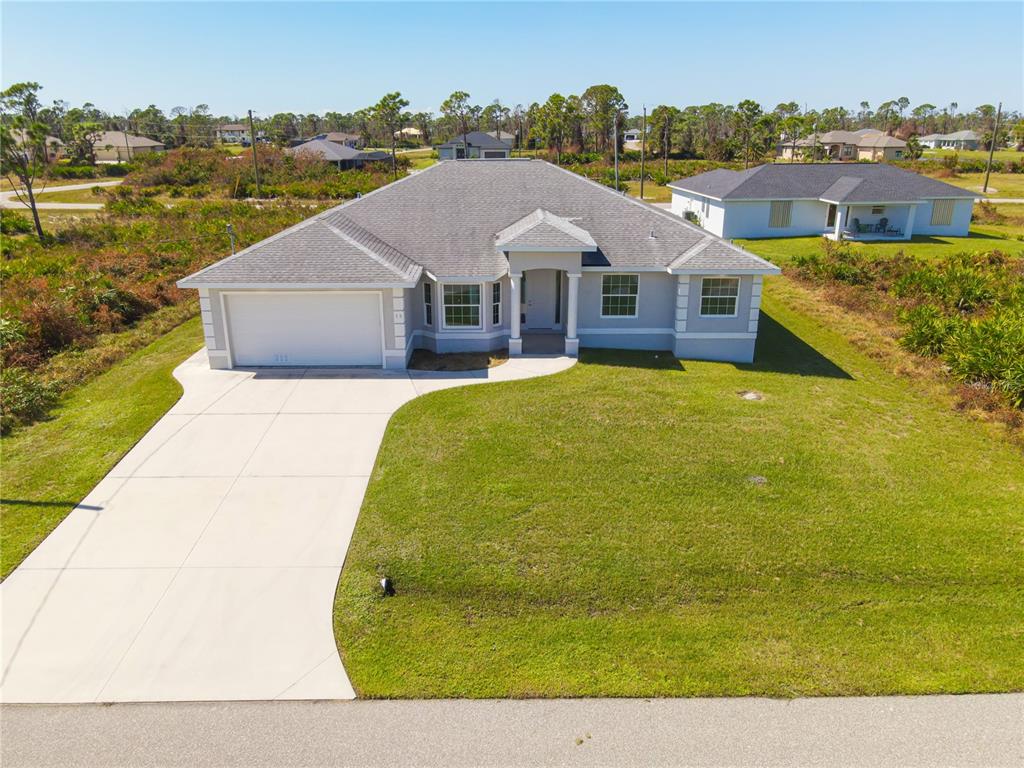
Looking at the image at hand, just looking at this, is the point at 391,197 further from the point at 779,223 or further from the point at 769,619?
the point at 779,223

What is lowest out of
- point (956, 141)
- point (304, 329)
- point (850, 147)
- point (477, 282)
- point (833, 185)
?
point (304, 329)

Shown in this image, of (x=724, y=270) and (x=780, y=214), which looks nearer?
(x=724, y=270)

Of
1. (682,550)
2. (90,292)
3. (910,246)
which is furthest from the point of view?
(910,246)

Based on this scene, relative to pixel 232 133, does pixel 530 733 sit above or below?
below

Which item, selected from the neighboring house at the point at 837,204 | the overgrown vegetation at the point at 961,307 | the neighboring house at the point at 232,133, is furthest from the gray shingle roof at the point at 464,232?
→ the neighboring house at the point at 232,133

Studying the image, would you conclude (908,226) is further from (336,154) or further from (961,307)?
(336,154)

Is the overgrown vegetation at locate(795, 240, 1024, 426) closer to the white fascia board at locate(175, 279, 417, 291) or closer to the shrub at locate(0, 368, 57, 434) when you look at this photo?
the white fascia board at locate(175, 279, 417, 291)

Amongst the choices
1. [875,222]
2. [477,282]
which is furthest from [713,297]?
[875,222]

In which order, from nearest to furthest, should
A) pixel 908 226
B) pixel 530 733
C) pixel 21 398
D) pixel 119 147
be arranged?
1. pixel 530 733
2. pixel 21 398
3. pixel 908 226
4. pixel 119 147
